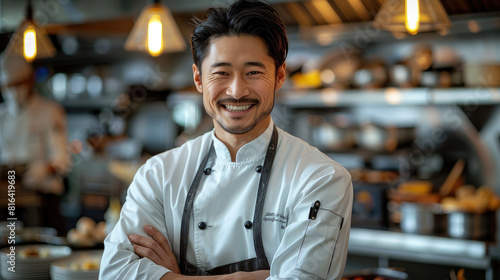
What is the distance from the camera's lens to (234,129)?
1.84 meters

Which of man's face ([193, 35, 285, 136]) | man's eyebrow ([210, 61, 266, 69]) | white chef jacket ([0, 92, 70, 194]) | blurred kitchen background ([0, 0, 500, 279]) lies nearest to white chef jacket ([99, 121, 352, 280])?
man's face ([193, 35, 285, 136])

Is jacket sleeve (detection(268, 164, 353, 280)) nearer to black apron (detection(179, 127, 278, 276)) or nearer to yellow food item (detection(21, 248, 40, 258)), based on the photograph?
black apron (detection(179, 127, 278, 276))

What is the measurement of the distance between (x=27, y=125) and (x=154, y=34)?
281cm

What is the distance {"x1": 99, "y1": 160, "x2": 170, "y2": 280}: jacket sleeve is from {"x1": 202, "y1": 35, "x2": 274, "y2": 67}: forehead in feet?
1.56

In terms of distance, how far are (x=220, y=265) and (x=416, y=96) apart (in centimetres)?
272

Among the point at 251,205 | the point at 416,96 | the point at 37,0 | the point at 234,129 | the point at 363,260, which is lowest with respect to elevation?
the point at 363,260

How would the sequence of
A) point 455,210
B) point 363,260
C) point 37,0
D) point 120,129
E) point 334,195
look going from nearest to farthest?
point 334,195, point 455,210, point 363,260, point 37,0, point 120,129

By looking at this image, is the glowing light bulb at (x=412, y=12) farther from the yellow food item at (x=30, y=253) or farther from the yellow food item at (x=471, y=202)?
the yellow food item at (x=30, y=253)

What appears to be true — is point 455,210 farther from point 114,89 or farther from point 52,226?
point 114,89

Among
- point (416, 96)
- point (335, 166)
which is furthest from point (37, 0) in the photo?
point (335, 166)

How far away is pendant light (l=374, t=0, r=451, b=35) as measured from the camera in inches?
97.3

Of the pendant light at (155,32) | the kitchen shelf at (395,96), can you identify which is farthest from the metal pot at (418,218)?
the pendant light at (155,32)

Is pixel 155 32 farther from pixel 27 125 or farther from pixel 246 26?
pixel 27 125

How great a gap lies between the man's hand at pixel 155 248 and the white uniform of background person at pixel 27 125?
11.6ft
